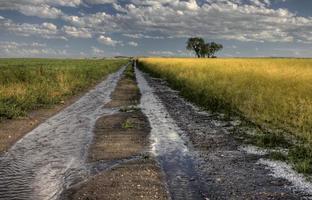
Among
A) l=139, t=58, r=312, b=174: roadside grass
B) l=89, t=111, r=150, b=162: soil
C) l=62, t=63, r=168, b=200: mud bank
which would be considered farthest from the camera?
l=139, t=58, r=312, b=174: roadside grass

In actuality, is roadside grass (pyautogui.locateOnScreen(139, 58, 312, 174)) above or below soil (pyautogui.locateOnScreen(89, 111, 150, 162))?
above

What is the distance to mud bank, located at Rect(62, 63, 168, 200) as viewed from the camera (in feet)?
25.0

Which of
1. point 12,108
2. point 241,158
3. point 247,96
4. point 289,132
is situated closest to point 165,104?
point 247,96

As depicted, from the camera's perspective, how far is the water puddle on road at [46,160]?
314 inches

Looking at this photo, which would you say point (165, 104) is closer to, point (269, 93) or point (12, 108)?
point (269, 93)

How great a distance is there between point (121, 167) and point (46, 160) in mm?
1954

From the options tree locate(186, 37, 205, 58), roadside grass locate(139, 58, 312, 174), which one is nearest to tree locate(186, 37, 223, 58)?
tree locate(186, 37, 205, 58)

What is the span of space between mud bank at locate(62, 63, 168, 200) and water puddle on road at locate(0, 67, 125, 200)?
0.32 m

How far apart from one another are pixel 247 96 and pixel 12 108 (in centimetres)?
988

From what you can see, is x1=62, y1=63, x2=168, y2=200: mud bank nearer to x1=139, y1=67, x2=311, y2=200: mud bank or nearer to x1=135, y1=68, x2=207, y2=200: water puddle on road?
x1=135, y1=68, x2=207, y2=200: water puddle on road

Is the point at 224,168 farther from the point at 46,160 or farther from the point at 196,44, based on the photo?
the point at 196,44

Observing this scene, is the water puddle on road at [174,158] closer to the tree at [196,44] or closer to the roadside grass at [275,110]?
the roadside grass at [275,110]

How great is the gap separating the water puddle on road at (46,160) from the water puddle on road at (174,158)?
1.78 m

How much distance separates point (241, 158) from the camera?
10227 millimetres
